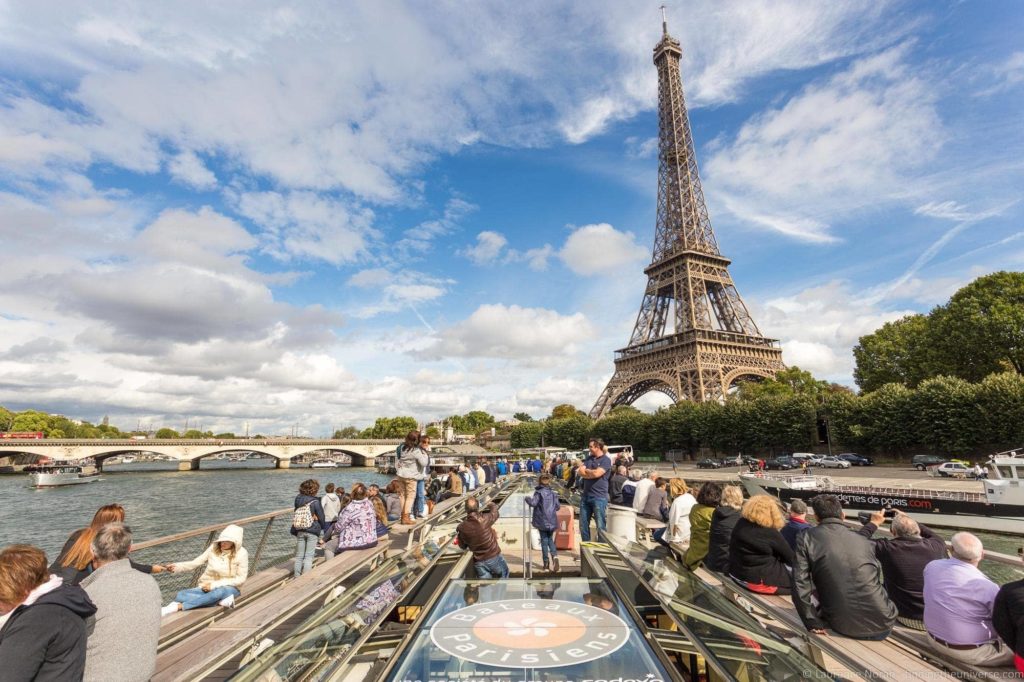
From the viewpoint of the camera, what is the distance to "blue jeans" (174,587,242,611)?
5.73 meters

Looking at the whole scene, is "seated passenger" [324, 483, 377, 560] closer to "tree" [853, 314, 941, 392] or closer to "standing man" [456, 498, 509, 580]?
"standing man" [456, 498, 509, 580]

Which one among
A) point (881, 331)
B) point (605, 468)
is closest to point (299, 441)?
point (881, 331)

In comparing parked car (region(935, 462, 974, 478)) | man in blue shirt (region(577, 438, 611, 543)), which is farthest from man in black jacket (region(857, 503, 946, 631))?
parked car (region(935, 462, 974, 478))

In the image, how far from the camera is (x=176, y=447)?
7138cm

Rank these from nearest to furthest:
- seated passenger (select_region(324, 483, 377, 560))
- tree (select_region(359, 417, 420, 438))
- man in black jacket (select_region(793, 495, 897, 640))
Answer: man in black jacket (select_region(793, 495, 897, 640)) → seated passenger (select_region(324, 483, 377, 560)) → tree (select_region(359, 417, 420, 438))

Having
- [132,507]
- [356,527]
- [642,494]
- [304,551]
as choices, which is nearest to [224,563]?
[304,551]

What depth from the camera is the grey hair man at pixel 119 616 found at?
3217mm

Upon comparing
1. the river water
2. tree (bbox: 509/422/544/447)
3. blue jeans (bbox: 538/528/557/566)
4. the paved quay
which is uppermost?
tree (bbox: 509/422/544/447)

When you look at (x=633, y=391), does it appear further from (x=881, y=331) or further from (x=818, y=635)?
(x=818, y=635)

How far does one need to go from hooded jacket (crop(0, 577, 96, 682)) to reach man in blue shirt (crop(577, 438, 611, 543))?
6664 millimetres

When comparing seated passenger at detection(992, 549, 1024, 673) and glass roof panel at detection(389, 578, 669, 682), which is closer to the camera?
glass roof panel at detection(389, 578, 669, 682)

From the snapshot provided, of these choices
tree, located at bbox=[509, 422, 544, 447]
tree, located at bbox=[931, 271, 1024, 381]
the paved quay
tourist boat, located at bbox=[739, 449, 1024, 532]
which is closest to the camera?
tourist boat, located at bbox=[739, 449, 1024, 532]

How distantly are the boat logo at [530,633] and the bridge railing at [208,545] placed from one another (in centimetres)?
336

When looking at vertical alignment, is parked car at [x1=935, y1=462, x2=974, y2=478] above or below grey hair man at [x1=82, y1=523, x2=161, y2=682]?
below
